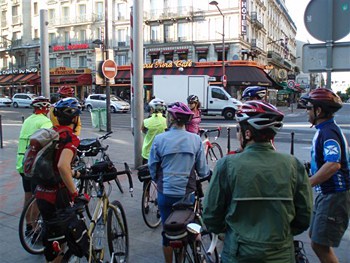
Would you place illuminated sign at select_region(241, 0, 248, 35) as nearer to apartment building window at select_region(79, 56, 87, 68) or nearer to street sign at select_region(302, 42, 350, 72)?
apartment building window at select_region(79, 56, 87, 68)

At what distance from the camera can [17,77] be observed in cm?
5547

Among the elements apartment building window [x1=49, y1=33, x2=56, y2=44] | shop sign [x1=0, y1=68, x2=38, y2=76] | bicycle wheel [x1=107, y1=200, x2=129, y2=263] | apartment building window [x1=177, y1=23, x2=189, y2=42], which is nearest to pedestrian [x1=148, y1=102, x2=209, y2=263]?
bicycle wheel [x1=107, y1=200, x2=129, y2=263]

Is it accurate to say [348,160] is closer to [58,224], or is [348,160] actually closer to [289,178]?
[289,178]

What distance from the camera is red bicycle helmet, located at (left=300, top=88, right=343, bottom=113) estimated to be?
10.5 ft

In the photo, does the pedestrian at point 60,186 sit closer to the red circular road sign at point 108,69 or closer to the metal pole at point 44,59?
the metal pole at point 44,59

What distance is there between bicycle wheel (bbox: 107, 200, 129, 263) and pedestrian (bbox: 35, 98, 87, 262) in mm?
484

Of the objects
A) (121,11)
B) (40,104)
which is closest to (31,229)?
(40,104)

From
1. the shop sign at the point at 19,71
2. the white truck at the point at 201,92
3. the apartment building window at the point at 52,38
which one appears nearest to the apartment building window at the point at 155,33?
the apartment building window at the point at 52,38

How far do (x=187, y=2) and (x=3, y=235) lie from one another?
4164 centimetres

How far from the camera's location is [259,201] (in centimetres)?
211

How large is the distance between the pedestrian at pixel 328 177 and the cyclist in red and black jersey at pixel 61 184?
210cm

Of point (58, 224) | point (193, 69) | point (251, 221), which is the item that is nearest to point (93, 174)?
point (58, 224)

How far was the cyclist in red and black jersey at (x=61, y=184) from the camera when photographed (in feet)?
10.9

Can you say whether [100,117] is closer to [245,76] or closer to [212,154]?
[212,154]
